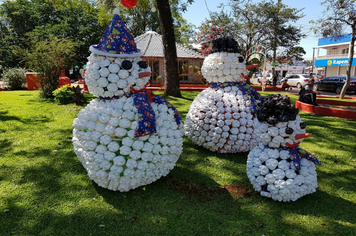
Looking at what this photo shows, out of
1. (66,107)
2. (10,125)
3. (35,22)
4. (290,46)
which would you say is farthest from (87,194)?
(35,22)

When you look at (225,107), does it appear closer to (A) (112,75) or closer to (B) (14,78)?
(A) (112,75)

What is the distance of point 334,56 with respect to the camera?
34.6m

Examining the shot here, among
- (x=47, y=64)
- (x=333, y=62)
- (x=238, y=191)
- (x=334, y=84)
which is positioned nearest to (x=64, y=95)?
(x=47, y=64)

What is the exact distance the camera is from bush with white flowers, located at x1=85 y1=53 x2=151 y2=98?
3.43m

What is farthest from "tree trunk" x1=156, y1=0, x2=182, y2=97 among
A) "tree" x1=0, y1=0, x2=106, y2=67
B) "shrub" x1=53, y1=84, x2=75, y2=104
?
"tree" x1=0, y1=0, x2=106, y2=67

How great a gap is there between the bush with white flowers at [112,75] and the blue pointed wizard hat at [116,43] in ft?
0.28

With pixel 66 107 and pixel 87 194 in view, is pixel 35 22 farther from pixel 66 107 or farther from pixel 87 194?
pixel 87 194

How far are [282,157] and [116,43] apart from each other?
2.81 m

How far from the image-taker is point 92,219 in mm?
3146

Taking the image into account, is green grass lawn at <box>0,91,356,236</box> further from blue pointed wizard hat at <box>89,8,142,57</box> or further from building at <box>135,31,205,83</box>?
building at <box>135,31,205,83</box>

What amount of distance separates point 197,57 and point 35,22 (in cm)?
2070

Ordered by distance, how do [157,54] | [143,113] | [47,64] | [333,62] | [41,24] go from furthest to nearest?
[333,62], [41,24], [157,54], [47,64], [143,113]

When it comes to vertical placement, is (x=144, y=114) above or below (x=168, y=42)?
below

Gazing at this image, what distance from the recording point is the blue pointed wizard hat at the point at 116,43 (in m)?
3.47
